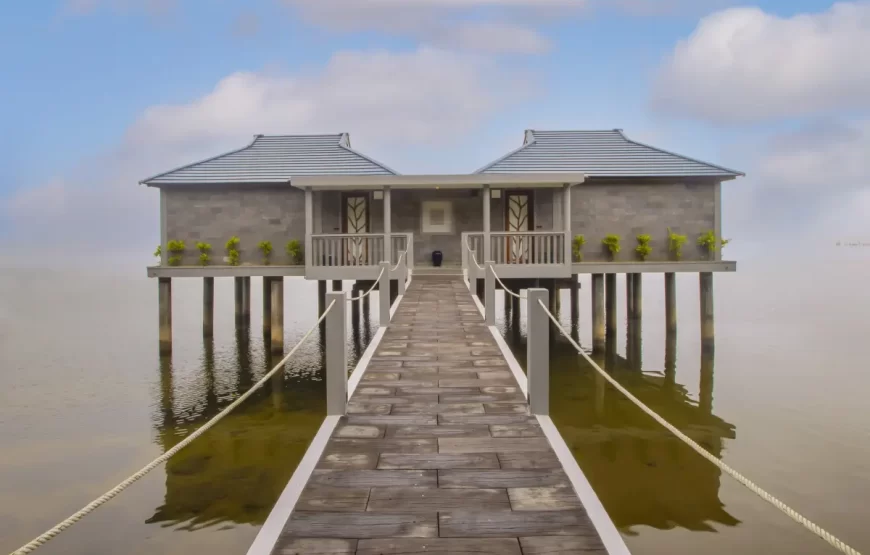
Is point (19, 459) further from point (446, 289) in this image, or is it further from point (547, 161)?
point (547, 161)

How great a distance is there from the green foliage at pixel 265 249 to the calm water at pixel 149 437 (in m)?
2.75

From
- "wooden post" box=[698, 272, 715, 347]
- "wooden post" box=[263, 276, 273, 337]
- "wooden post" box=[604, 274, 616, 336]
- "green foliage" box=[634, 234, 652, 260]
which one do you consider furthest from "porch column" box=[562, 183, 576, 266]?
"wooden post" box=[263, 276, 273, 337]

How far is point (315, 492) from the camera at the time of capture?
13.5 ft

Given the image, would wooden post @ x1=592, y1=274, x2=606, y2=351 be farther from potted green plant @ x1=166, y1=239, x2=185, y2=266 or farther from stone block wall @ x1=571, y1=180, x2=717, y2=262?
potted green plant @ x1=166, y1=239, x2=185, y2=266

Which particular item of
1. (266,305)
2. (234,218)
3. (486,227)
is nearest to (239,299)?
(266,305)

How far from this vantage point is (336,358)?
584cm

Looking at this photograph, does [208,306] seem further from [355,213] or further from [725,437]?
[725,437]

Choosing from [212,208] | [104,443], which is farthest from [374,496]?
[212,208]

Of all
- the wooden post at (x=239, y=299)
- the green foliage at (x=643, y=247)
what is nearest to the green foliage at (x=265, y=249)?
the wooden post at (x=239, y=299)

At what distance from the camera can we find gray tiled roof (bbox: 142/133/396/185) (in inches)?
667

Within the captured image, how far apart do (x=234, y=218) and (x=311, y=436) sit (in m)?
8.21

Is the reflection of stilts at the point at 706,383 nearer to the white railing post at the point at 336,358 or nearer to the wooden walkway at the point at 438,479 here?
the wooden walkway at the point at 438,479

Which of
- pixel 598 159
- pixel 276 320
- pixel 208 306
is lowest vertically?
pixel 276 320

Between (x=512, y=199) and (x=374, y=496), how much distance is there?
14.6m
